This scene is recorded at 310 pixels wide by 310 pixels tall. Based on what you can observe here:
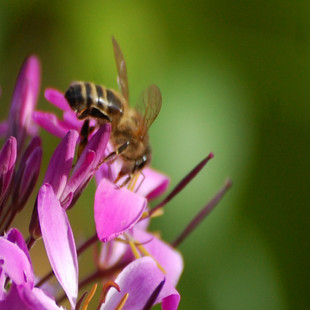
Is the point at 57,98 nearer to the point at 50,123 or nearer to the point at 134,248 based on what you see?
the point at 50,123

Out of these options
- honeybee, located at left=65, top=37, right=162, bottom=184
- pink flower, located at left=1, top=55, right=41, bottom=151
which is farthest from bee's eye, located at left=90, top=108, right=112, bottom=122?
pink flower, located at left=1, top=55, right=41, bottom=151

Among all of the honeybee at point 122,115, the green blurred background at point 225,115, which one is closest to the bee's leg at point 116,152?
the honeybee at point 122,115

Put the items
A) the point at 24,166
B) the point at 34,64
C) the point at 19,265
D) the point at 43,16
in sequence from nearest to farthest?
the point at 19,265 < the point at 24,166 < the point at 34,64 < the point at 43,16

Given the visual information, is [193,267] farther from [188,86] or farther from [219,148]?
[188,86]

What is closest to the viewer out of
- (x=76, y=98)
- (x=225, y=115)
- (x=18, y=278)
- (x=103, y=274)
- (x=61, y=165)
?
(x=18, y=278)

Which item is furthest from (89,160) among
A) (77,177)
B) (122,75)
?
(122,75)

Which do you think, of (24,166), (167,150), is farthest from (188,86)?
(24,166)
